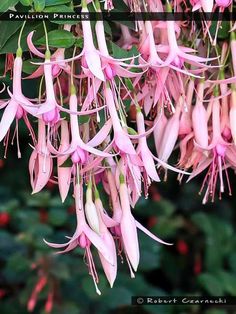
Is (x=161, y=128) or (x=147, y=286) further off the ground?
(x=161, y=128)

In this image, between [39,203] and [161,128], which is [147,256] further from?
[161,128]

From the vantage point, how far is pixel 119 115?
644mm

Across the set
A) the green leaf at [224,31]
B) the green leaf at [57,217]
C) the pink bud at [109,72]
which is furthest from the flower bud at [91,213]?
the green leaf at [57,217]

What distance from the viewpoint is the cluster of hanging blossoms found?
61 centimetres

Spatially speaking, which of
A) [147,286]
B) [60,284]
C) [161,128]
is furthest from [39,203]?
[161,128]

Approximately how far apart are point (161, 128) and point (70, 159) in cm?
14

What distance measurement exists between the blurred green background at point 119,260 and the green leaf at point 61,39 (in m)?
0.52

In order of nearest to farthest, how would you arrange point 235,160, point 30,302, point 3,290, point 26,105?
point 26,105 → point 235,160 → point 30,302 → point 3,290

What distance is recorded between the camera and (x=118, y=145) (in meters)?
0.61

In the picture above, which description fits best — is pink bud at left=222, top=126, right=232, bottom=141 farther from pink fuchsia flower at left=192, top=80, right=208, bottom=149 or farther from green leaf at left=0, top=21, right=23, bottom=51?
green leaf at left=0, top=21, right=23, bottom=51

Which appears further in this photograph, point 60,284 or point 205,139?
point 60,284

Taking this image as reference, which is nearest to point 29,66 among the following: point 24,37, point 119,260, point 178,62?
point 24,37

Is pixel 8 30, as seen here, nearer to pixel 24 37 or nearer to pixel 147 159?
pixel 24 37

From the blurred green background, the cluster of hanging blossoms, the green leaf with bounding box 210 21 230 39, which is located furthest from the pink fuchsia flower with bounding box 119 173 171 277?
the blurred green background
